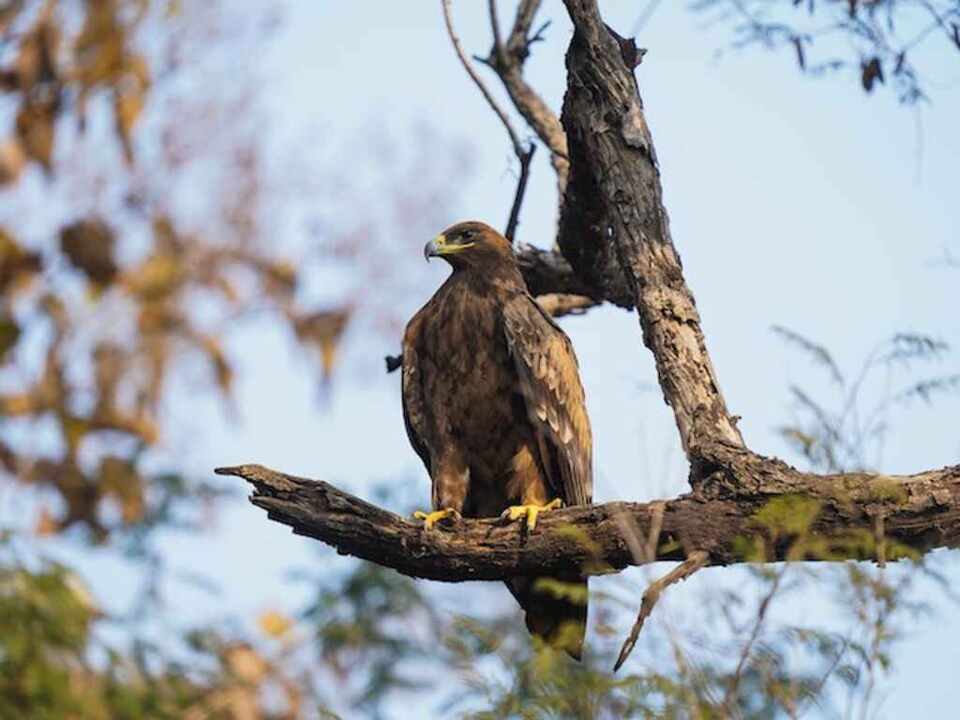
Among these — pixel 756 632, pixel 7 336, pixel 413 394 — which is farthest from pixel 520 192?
pixel 756 632

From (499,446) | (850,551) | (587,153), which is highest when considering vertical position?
(587,153)

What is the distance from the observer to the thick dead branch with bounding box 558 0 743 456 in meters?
5.89

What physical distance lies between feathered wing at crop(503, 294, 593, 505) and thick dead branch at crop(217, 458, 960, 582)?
4.10ft

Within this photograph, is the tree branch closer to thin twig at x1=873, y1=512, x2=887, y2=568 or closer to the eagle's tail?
the eagle's tail

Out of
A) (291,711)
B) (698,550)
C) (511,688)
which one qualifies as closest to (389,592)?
(291,711)

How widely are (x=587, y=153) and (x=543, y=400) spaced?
1.09 m

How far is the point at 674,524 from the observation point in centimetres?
529

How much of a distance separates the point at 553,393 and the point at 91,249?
2.07 meters

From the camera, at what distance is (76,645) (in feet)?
18.1

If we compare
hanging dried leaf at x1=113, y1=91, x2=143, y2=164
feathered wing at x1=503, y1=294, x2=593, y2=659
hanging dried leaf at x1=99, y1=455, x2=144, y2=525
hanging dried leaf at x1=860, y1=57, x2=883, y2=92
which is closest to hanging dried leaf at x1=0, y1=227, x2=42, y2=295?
hanging dried leaf at x1=99, y1=455, x2=144, y2=525

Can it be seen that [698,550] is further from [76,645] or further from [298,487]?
[76,645]

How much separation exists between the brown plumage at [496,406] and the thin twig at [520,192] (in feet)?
2.74

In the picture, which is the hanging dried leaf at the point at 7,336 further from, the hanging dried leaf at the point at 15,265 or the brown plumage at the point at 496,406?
the brown plumage at the point at 496,406

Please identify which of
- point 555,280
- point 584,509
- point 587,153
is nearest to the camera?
point 584,509
